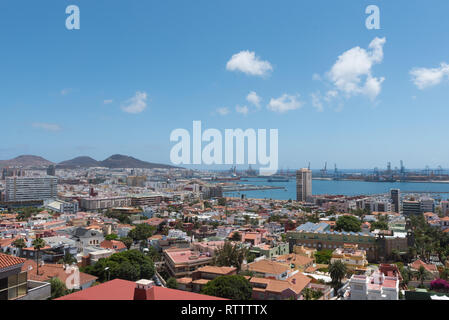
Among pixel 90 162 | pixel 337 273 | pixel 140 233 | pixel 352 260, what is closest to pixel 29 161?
pixel 90 162

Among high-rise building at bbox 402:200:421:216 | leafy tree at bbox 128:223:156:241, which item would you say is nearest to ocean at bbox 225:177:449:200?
high-rise building at bbox 402:200:421:216

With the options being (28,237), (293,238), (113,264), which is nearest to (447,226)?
(293,238)

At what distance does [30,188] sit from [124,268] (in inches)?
641

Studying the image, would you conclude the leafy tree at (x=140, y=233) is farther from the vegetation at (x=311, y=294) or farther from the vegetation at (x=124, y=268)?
the vegetation at (x=311, y=294)

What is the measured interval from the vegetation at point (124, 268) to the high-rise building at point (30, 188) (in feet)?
50.3

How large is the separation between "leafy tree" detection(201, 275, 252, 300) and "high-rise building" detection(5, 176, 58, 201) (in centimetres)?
1724

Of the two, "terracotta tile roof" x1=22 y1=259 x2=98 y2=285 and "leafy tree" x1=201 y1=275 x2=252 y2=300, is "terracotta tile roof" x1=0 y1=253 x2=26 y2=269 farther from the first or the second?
"terracotta tile roof" x1=22 y1=259 x2=98 y2=285

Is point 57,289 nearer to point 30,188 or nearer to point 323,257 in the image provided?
point 323,257

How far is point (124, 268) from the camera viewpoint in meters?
4.68

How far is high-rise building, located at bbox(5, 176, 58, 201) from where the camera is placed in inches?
704

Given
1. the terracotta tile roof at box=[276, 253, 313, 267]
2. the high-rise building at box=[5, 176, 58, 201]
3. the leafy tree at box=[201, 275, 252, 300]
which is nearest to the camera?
the leafy tree at box=[201, 275, 252, 300]

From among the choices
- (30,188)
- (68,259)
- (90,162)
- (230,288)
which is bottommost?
(68,259)

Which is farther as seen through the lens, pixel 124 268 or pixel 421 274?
pixel 421 274
